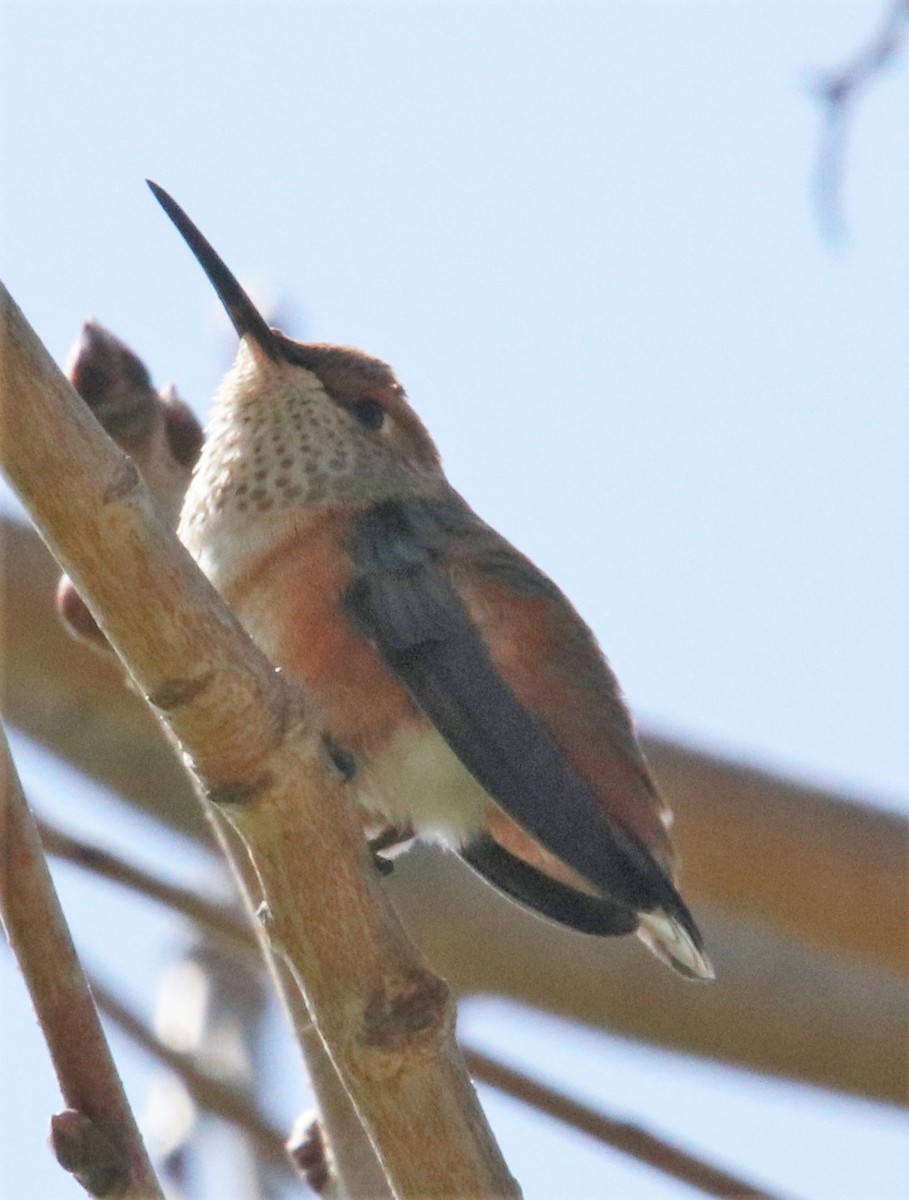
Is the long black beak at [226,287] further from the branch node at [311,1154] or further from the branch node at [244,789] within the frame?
the branch node at [311,1154]

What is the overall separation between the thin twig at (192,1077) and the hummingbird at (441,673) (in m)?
0.45

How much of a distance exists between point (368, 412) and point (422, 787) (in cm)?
89

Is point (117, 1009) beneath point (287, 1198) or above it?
above

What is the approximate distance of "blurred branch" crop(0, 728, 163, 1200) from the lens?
1.71 metres

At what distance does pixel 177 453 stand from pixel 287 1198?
1.95m

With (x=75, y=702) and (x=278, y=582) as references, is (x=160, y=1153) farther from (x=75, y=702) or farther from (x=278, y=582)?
(x=278, y=582)

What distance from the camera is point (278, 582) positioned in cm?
281

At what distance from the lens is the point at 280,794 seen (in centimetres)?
193

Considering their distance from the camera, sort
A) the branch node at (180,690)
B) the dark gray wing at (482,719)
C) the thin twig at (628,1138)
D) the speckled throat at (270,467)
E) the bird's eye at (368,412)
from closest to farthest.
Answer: the branch node at (180,690) < the thin twig at (628,1138) < the dark gray wing at (482,719) < the speckled throat at (270,467) < the bird's eye at (368,412)

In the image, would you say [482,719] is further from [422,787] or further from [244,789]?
[244,789]

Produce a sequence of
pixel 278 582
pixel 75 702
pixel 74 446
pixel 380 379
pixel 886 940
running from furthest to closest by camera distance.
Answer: pixel 75 702
pixel 886 940
pixel 380 379
pixel 278 582
pixel 74 446

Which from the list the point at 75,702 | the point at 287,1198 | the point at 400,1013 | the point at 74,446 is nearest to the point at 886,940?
the point at 287,1198

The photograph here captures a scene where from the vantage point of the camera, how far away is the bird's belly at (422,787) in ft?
9.14

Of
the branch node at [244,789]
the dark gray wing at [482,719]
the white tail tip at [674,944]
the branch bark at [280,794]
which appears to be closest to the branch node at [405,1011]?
the branch bark at [280,794]
